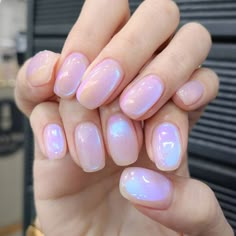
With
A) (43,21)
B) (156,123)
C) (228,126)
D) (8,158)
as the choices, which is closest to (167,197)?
(156,123)

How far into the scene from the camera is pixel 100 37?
0.98 ft

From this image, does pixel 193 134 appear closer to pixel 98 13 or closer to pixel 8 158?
pixel 98 13

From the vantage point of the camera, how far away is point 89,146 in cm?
28

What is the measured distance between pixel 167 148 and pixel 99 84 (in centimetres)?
6

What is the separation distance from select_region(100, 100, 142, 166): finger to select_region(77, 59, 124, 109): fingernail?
0.01 meters

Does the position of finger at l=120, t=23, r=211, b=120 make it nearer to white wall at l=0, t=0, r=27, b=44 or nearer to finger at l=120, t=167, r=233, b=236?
finger at l=120, t=167, r=233, b=236

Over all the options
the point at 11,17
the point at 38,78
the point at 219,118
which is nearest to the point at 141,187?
the point at 38,78

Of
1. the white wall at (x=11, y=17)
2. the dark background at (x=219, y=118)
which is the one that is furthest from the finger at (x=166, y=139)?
the white wall at (x=11, y=17)

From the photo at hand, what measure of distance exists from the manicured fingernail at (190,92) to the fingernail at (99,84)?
0.05m

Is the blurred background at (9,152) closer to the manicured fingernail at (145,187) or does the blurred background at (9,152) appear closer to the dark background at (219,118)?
the dark background at (219,118)

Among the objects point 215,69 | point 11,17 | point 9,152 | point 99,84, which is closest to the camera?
point 99,84

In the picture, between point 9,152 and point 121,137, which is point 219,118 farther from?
point 9,152

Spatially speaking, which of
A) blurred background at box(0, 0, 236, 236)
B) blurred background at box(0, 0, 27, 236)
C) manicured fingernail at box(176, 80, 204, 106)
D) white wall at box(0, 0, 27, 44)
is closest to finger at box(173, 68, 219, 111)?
manicured fingernail at box(176, 80, 204, 106)

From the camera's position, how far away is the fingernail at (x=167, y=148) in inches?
Result: 10.5
